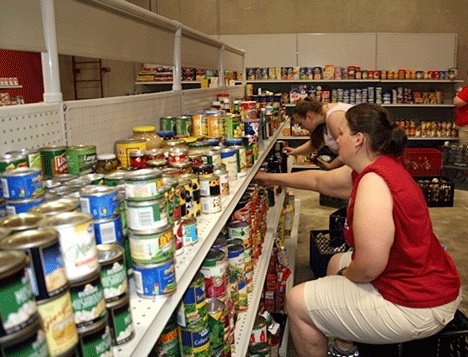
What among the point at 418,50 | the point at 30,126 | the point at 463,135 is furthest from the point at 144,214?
the point at 418,50

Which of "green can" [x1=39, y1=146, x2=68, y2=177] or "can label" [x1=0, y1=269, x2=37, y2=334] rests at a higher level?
"green can" [x1=39, y1=146, x2=68, y2=177]

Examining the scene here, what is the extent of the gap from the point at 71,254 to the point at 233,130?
1861 millimetres

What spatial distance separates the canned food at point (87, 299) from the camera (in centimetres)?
79

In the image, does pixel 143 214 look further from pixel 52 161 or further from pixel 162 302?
pixel 52 161

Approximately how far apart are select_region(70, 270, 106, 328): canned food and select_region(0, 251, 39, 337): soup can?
13 cm

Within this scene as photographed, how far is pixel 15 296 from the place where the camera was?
63 centimetres

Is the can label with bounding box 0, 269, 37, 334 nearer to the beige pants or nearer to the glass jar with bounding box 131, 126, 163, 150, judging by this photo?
the glass jar with bounding box 131, 126, 163, 150

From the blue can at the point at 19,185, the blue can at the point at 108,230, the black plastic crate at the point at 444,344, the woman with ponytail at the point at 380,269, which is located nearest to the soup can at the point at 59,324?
the blue can at the point at 108,230

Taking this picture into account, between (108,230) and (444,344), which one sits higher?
(108,230)

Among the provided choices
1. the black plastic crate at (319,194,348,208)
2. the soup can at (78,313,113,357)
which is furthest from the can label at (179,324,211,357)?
the black plastic crate at (319,194,348,208)

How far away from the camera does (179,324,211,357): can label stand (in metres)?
1.51

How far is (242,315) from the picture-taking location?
7.41 feet

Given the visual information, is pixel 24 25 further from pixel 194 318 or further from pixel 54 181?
pixel 194 318

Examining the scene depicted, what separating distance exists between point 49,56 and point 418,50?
806cm
